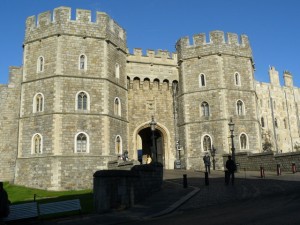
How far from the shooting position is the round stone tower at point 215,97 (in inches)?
1066

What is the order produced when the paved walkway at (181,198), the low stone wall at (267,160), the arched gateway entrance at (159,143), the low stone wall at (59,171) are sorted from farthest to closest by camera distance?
the arched gateway entrance at (159,143)
the low stone wall at (59,171)
the low stone wall at (267,160)
the paved walkway at (181,198)

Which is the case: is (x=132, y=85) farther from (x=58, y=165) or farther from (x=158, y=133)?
(x=58, y=165)

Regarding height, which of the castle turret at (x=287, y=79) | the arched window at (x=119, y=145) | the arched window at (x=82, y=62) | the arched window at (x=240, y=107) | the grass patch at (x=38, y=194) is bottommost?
the grass patch at (x=38, y=194)

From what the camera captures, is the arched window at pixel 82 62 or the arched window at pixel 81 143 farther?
the arched window at pixel 82 62

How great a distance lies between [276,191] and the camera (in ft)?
44.3

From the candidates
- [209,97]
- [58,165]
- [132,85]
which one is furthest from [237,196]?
[132,85]

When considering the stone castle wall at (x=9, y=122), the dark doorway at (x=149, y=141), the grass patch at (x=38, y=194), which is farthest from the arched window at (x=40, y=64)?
the dark doorway at (x=149, y=141)

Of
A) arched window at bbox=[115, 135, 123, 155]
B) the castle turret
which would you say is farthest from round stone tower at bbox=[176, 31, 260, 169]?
the castle turret

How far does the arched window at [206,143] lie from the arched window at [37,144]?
41.3 ft

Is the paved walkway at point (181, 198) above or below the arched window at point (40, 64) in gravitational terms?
below

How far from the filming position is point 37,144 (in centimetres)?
2327

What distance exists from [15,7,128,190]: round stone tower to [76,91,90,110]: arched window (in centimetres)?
7

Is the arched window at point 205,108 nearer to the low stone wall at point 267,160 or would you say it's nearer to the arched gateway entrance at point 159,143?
the arched gateway entrance at point 159,143

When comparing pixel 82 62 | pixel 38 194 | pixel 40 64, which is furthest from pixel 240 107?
pixel 38 194
